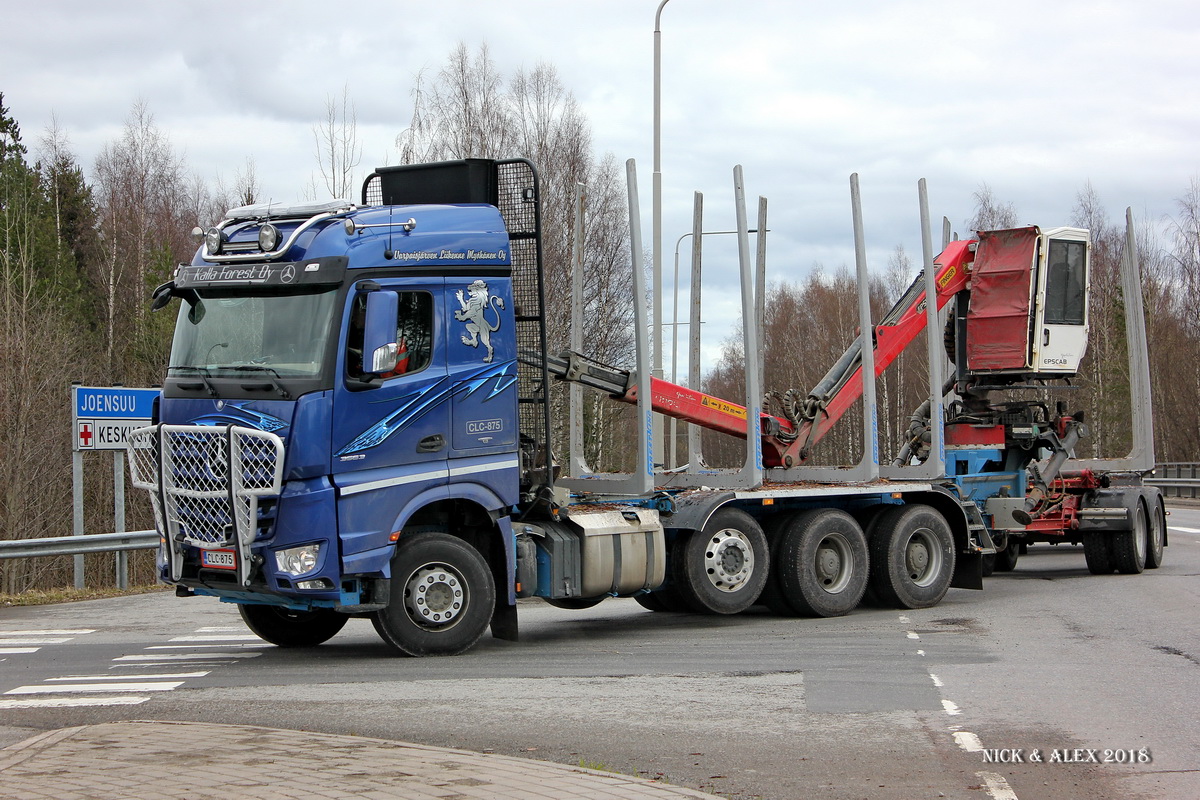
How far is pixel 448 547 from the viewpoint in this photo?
10102 mm

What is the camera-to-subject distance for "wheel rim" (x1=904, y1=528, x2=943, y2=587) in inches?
536

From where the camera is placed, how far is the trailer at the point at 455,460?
9398 mm

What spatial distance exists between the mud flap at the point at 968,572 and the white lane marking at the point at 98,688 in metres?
8.83

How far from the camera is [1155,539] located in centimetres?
1758

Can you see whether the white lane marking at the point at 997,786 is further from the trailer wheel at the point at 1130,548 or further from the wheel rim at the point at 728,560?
the trailer wheel at the point at 1130,548

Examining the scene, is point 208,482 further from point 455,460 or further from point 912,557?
point 912,557

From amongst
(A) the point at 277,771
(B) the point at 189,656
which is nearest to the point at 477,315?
(B) the point at 189,656

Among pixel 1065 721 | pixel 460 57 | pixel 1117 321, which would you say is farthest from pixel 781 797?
pixel 1117 321

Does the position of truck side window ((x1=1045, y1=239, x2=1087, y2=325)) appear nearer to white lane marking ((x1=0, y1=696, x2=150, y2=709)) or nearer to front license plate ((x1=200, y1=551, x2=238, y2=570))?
front license plate ((x1=200, y1=551, x2=238, y2=570))

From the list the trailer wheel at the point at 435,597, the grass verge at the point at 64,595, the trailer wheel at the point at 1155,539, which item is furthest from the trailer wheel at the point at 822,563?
the grass verge at the point at 64,595

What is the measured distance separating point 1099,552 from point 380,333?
11568mm

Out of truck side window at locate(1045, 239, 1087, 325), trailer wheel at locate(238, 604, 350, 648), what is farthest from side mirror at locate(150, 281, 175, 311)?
truck side window at locate(1045, 239, 1087, 325)

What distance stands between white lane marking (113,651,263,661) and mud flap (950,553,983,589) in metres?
7.92

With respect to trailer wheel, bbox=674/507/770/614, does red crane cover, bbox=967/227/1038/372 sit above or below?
above
